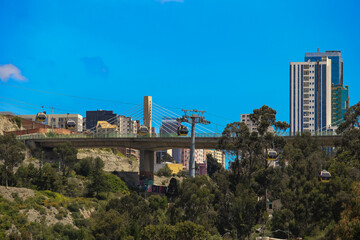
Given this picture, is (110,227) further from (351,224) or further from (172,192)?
(172,192)

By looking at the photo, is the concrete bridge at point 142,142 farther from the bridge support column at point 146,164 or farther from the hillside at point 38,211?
the hillside at point 38,211

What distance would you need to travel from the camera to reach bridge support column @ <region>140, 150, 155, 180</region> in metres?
131

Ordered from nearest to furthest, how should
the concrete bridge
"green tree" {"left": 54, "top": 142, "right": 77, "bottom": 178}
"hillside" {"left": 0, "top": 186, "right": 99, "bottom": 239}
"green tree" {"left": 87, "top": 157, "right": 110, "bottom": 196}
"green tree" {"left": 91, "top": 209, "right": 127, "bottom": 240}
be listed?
"hillside" {"left": 0, "top": 186, "right": 99, "bottom": 239} → "green tree" {"left": 91, "top": 209, "right": 127, "bottom": 240} → "green tree" {"left": 87, "top": 157, "right": 110, "bottom": 196} → "green tree" {"left": 54, "top": 142, "right": 77, "bottom": 178} → the concrete bridge

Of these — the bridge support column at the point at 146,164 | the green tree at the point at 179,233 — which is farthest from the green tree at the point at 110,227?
the bridge support column at the point at 146,164

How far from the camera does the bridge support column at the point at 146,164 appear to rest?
430 ft

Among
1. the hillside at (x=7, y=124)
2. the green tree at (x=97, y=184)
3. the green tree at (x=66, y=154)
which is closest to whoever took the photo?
the green tree at (x=97, y=184)

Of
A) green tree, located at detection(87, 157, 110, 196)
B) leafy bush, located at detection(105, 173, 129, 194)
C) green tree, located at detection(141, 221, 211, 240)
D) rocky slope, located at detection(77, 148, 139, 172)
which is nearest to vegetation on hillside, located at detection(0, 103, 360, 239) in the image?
green tree, located at detection(141, 221, 211, 240)

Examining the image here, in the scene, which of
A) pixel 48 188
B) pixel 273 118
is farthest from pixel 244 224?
pixel 48 188

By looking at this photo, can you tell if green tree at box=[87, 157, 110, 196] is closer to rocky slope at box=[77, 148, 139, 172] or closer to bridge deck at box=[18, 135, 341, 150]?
bridge deck at box=[18, 135, 341, 150]

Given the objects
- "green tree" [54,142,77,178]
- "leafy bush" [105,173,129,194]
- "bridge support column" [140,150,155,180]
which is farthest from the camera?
"bridge support column" [140,150,155,180]

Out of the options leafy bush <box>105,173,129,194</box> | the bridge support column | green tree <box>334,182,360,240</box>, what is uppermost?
the bridge support column

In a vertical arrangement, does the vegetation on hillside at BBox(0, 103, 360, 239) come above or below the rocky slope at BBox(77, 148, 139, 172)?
below

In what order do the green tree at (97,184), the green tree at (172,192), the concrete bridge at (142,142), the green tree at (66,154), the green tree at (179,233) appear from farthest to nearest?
the concrete bridge at (142,142) → the green tree at (172,192) → the green tree at (66,154) → the green tree at (97,184) → the green tree at (179,233)

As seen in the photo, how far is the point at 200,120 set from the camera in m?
105
